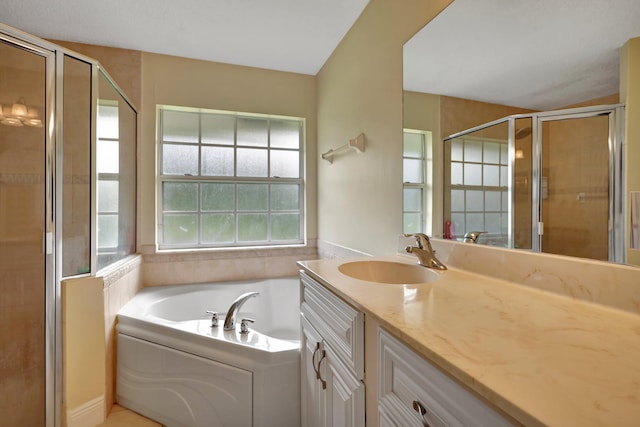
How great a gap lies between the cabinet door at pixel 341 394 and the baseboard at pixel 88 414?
4.58ft

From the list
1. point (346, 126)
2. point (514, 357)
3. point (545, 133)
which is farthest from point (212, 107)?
point (514, 357)

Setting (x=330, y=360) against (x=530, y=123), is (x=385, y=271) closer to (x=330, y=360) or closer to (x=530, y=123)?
(x=330, y=360)

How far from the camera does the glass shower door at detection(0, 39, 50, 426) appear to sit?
4.85 feet

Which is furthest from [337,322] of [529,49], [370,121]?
[370,121]

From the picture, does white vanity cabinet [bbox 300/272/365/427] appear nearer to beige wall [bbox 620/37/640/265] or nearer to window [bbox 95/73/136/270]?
beige wall [bbox 620/37/640/265]

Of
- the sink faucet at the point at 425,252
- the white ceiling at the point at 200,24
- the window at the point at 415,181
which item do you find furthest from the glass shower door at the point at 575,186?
the white ceiling at the point at 200,24

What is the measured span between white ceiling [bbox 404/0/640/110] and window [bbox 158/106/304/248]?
1745mm

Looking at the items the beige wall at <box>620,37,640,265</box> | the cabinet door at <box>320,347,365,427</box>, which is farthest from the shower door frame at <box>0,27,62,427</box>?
the beige wall at <box>620,37,640,265</box>

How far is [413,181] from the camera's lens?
1516mm

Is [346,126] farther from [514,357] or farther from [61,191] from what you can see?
[514,357]

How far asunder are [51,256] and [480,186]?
2.06 meters

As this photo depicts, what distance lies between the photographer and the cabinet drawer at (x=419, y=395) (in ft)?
1.51

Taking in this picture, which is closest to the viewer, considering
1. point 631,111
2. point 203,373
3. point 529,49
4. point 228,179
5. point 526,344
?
point 526,344

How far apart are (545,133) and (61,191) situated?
7.06 feet
